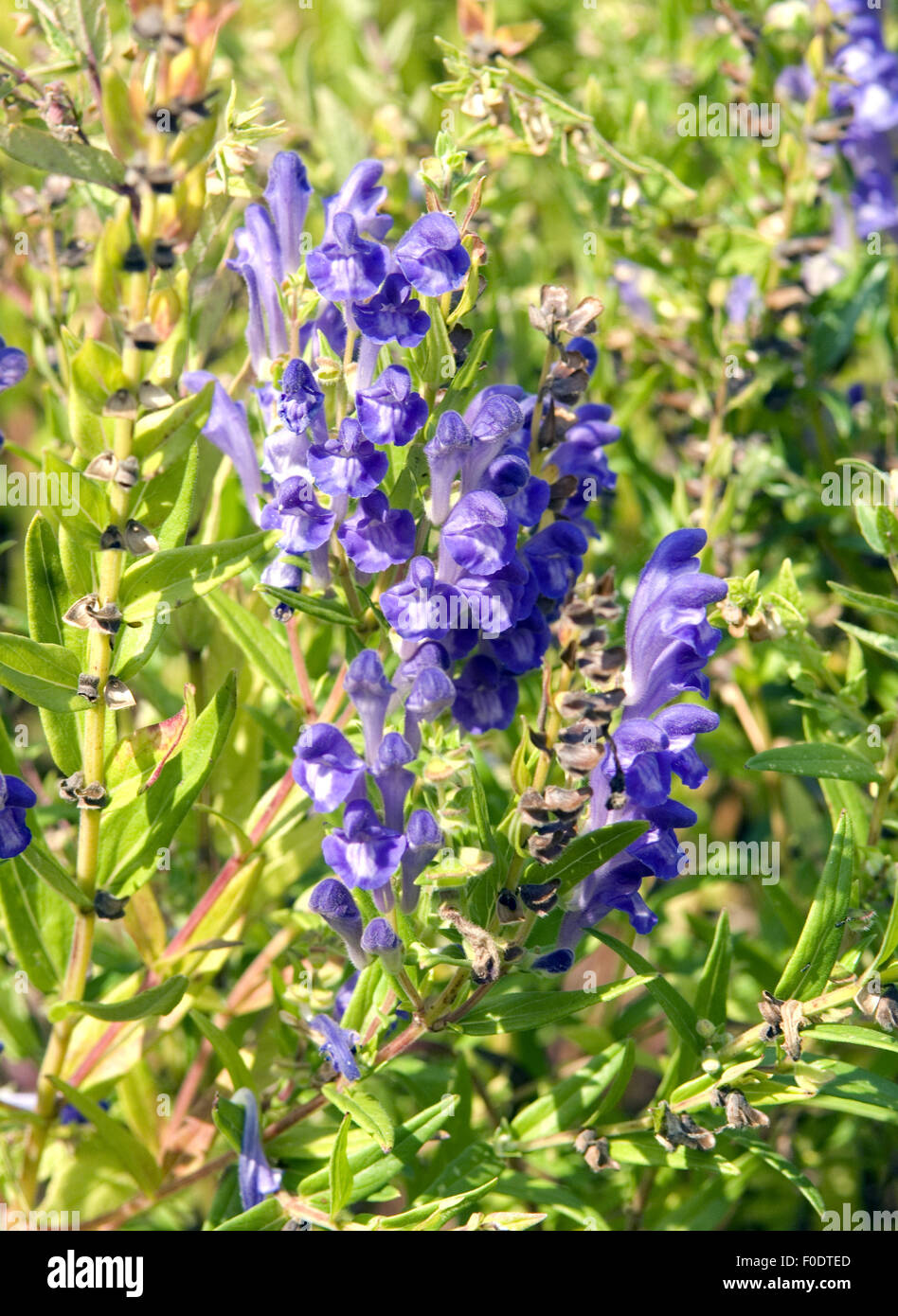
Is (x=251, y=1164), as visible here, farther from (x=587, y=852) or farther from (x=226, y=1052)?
(x=587, y=852)

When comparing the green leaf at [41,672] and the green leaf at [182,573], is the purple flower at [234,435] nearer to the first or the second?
the green leaf at [182,573]

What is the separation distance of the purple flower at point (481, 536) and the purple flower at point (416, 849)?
259 mm

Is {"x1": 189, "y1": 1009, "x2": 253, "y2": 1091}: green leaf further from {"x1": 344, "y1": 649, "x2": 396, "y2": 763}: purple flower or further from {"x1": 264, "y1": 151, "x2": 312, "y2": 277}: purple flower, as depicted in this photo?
{"x1": 264, "y1": 151, "x2": 312, "y2": 277}: purple flower

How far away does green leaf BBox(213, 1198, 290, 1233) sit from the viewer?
1367 mm

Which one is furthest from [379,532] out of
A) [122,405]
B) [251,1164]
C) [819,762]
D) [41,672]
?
[251,1164]

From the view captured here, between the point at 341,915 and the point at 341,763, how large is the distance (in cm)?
19

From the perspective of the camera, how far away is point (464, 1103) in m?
1.63

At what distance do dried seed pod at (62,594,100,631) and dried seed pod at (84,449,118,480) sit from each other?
0.46 feet

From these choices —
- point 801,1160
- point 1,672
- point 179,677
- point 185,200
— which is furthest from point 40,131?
point 801,1160

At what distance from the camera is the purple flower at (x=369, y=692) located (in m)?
1.24

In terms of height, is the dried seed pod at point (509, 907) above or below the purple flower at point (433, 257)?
below

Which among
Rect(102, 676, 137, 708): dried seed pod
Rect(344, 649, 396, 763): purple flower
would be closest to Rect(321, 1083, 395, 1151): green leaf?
Rect(344, 649, 396, 763): purple flower

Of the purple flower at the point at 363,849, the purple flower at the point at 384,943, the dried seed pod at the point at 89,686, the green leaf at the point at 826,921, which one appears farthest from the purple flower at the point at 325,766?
the green leaf at the point at 826,921

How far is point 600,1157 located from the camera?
1.48 metres
